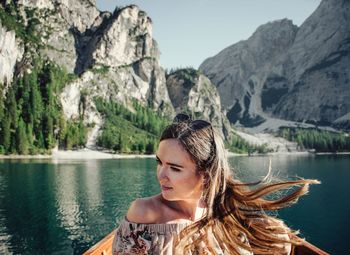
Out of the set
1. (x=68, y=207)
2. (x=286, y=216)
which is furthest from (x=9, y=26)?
(x=286, y=216)

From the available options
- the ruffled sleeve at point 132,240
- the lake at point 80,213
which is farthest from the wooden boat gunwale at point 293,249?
the lake at point 80,213

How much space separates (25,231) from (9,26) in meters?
182

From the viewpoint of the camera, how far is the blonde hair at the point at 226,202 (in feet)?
9.64

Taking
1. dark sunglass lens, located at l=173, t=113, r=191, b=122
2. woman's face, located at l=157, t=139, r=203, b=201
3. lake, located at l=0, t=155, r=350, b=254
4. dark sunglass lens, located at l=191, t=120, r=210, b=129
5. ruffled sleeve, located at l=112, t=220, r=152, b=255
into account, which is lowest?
lake, located at l=0, t=155, r=350, b=254

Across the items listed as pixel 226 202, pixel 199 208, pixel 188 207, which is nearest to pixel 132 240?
pixel 188 207

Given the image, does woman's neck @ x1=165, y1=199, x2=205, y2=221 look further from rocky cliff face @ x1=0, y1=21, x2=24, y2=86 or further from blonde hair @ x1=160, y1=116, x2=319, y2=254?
rocky cliff face @ x1=0, y1=21, x2=24, y2=86

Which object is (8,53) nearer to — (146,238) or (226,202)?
(226,202)

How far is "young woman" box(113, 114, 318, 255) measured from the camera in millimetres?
2744

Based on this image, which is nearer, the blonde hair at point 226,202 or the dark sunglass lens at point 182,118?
the blonde hair at point 226,202

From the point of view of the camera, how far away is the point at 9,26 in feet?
613

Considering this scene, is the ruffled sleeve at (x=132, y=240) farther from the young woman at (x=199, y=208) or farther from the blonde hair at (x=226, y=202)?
the blonde hair at (x=226, y=202)

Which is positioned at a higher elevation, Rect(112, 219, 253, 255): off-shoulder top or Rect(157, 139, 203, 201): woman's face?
Rect(157, 139, 203, 201): woman's face

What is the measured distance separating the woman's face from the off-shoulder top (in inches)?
11.0

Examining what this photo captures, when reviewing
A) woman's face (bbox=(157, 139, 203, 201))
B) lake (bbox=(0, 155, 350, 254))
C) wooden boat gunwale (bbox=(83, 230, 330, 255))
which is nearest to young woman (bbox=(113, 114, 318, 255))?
woman's face (bbox=(157, 139, 203, 201))
